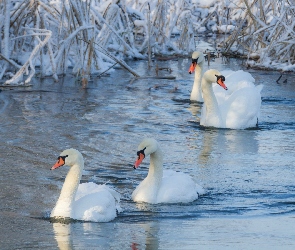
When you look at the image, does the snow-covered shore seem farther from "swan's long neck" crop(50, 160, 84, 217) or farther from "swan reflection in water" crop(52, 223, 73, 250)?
"swan reflection in water" crop(52, 223, 73, 250)

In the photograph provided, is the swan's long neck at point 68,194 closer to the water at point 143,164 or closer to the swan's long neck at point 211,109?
the water at point 143,164

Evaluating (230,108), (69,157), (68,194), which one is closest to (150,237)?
(68,194)

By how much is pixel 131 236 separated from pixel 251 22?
13.1m

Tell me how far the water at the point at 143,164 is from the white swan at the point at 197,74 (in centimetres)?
22

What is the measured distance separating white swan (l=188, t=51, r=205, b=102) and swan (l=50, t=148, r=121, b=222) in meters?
6.98

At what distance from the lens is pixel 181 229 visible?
7242mm

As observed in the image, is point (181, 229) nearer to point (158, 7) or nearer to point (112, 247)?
point (112, 247)

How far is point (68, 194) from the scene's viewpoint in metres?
7.42

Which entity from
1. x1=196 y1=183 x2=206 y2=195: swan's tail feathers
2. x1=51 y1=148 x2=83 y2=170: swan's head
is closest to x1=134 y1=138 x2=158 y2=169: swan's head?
x1=196 y1=183 x2=206 y2=195: swan's tail feathers

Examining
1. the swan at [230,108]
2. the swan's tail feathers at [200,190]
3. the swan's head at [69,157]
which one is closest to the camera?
the swan's head at [69,157]

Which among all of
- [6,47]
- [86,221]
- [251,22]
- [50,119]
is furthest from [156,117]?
[251,22]

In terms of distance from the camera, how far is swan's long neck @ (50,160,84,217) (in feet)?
24.3

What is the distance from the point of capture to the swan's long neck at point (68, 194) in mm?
7395

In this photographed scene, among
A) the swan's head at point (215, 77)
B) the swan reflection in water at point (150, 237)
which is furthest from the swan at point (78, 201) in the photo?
the swan's head at point (215, 77)
